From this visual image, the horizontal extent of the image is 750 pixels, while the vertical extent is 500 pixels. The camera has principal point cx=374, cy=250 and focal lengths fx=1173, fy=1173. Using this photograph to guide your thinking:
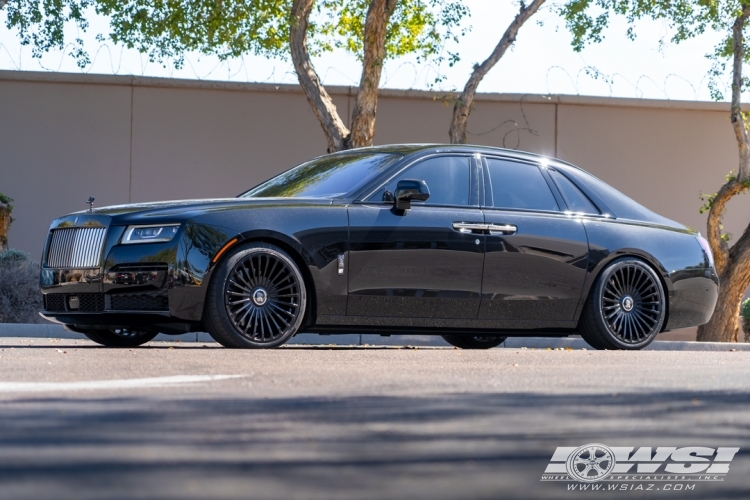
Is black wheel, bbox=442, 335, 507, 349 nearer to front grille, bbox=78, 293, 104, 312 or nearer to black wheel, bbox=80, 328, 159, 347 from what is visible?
black wheel, bbox=80, 328, 159, 347

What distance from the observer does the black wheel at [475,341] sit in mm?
10164

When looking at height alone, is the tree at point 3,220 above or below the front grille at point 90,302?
below

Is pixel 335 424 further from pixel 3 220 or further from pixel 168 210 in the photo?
pixel 3 220

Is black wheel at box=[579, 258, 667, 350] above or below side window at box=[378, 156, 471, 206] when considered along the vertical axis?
below

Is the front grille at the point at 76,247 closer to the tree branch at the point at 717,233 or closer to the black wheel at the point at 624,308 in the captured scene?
the black wheel at the point at 624,308

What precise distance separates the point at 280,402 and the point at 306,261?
3.37m

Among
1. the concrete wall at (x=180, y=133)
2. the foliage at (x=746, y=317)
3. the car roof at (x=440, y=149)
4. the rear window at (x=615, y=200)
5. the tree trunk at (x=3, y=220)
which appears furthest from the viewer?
the concrete wall at (x=180, y=133)

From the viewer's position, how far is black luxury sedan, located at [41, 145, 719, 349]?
24.6 ft

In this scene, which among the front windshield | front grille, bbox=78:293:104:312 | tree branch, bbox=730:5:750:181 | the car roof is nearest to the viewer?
front grille, bbox=78:293:104:312

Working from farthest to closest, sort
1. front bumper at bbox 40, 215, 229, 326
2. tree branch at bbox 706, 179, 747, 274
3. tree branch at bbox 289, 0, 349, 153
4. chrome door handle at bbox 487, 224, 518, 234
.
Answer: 1. tree branch at bbox 706, 179, 747, 274
2. tree branch at bbox 289, 0, 349, 153
3. chrome door handle at bbox 487, 224, 518, 234
4. front bumper at bbox 40, 215, 229, 326

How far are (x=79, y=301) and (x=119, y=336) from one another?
106cm

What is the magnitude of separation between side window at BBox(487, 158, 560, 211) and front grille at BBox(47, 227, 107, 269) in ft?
9.51

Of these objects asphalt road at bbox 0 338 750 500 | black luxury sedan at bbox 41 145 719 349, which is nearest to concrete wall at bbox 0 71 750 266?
black luxury sedan at bbox 41 145 719 349

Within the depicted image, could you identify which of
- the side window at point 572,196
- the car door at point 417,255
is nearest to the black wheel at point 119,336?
the car door at point 417,255
